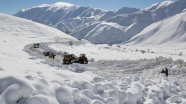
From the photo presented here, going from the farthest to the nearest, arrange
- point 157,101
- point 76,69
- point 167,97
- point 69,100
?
point 76,69
point 167,97
point 157,101
point 69,100

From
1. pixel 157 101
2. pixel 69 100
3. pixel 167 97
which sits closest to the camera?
pixel 69 100

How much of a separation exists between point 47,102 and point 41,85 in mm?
868

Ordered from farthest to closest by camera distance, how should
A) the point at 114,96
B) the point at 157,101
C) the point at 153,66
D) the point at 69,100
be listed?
1. the point at 153,66
2. the point at 157,101
3. the point at 114,96
4. the point at 69,100

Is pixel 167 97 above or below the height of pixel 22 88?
below

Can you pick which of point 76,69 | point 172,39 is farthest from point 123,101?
point 172,39

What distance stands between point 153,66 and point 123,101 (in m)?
11.0

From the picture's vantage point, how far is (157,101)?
8484 mm

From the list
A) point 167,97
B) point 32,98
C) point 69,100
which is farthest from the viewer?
point 167,97

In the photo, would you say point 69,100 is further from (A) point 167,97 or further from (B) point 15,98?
(A) point 167,97

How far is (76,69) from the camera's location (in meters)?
13.6

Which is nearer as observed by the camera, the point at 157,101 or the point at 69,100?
the point at 69,100

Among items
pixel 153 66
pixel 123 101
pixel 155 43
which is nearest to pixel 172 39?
pixel 155 43

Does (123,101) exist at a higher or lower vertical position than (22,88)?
lower

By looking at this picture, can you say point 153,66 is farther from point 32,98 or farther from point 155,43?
point 155,43
